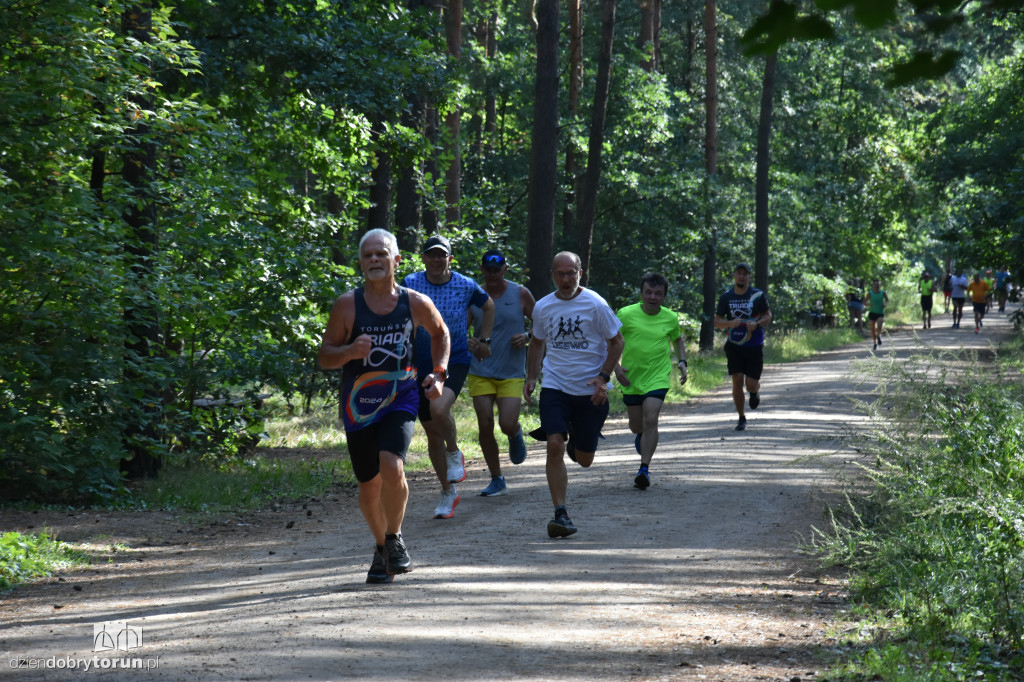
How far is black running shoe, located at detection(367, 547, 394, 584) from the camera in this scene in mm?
6828

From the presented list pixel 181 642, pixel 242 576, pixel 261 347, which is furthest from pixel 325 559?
pixel 261 347

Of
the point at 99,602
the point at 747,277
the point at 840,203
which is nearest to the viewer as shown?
the point at 99,602

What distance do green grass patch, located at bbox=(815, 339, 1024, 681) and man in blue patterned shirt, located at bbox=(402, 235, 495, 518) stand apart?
10.7 feet

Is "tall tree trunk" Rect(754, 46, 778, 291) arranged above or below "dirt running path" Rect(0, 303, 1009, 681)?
above

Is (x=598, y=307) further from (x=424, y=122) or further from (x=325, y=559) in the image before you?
(x=424, y=122)

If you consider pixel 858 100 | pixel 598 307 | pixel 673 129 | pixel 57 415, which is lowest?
pixel 57 415

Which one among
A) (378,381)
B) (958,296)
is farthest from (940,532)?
(958,296)

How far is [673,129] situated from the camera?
1340 inches

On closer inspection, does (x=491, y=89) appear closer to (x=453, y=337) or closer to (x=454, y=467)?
(x=453, y=337)

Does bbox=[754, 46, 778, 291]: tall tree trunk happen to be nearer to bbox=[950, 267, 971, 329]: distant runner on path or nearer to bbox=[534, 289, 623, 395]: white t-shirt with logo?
bbox=[950, 267, 971, 329]: distant runner on path

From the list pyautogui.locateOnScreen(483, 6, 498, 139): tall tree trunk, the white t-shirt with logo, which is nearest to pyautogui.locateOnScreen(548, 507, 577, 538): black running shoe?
the white t-shirt with logo

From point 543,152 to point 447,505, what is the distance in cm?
1046

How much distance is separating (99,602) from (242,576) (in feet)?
3.40

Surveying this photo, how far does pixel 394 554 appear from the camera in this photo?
6.89 meters
